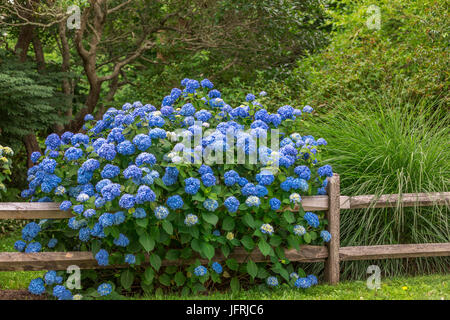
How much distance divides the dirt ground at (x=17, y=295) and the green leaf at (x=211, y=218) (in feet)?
5.41

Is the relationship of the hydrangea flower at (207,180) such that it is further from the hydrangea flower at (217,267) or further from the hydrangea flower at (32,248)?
the hydrangea flower at (32,248)

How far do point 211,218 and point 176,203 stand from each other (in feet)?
0.98

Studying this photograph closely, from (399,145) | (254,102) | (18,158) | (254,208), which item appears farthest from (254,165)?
(18,158)

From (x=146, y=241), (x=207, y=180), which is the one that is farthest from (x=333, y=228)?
(x=146, y=241)

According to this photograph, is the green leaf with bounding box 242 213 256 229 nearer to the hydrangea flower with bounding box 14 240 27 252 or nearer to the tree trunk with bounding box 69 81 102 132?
the hydrangea flower with bounding box 14 240 27 252

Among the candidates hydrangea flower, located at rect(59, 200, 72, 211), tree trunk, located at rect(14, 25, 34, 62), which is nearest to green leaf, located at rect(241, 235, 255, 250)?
hydrangea flower, located at rect(59, 200, 72, 211)

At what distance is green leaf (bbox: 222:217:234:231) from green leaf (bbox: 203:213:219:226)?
7.3 inches

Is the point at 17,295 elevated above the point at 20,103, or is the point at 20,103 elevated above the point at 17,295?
the point at 20,103

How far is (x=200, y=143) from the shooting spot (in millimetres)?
4086

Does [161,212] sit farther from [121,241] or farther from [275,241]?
[275,241]

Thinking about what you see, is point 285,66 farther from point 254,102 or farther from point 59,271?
point 59,271

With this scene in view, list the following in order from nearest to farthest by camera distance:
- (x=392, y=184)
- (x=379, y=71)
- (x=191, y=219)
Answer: (x=191, y=219) < (x=392, y=184) < (x=379, y=71)

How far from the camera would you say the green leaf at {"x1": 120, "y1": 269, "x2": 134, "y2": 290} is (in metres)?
4.02

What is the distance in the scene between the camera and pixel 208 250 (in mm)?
3885
